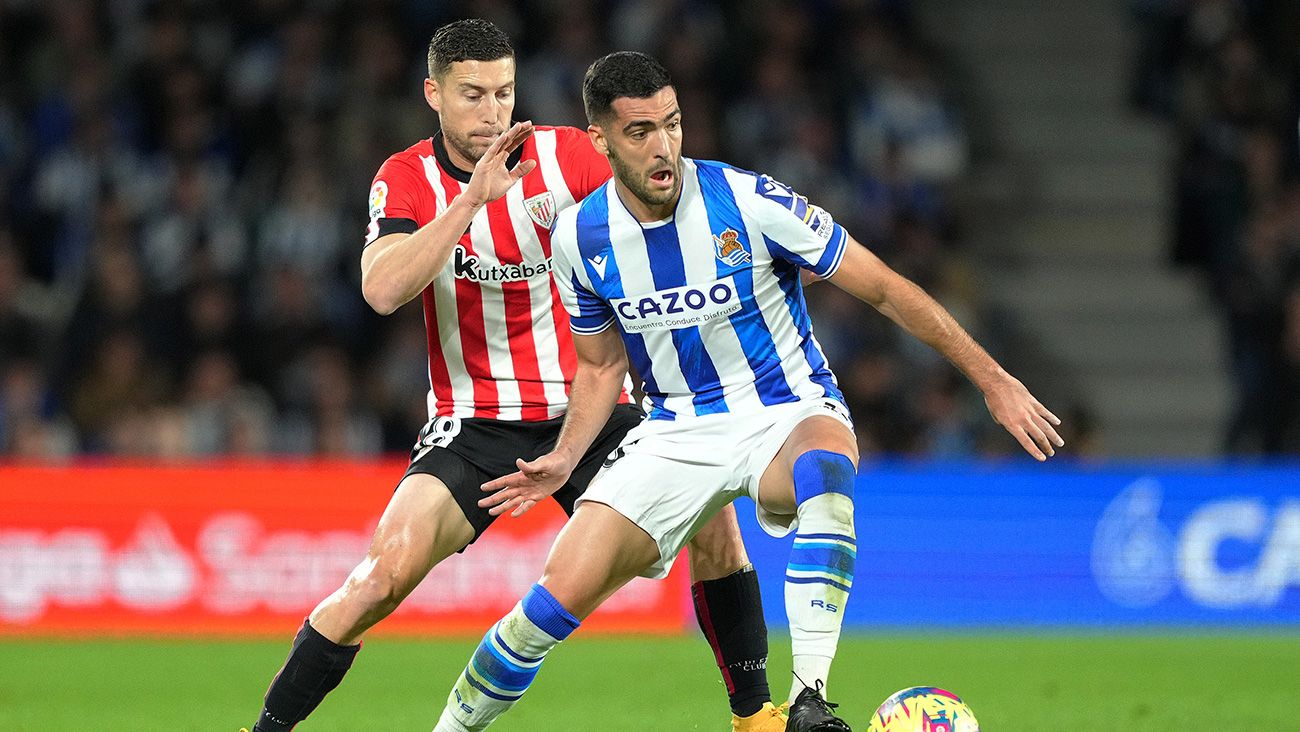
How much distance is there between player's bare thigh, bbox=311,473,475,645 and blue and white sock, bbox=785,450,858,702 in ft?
3.79

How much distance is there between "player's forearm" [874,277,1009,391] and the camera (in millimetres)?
5188

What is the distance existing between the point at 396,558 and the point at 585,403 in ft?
2.54

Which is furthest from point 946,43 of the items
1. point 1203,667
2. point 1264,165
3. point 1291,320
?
point 1203,667

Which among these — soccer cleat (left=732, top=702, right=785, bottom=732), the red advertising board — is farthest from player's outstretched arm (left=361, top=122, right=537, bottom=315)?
the red advertising board

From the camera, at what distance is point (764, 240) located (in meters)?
5.41

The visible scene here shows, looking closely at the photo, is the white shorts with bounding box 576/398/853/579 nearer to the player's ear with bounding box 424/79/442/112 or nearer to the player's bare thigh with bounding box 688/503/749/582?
the player's bare thigh with bounding box 688/503/749/582

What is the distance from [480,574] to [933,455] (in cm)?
346

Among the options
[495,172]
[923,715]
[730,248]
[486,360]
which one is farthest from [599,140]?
[923,715]

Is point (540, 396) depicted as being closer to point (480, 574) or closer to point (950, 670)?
point (950, 670)

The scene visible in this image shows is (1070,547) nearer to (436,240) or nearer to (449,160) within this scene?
(449,160)

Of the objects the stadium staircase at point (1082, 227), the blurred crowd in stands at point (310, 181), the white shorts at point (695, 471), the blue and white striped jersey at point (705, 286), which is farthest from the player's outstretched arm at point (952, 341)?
the stadium staircase at point (1082, 227)

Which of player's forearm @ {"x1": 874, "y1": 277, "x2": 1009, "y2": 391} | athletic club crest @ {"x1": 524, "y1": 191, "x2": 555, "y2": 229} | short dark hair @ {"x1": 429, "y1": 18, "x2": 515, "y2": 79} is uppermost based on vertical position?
short dark hair @ {"x1": 429, "y1": 18, "x2": 515, "y2": 79}

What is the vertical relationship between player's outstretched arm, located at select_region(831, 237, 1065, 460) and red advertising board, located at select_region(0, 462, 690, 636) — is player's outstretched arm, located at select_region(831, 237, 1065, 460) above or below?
above

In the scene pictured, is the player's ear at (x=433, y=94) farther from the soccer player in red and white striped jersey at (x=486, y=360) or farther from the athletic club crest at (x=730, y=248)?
the athletic club crest at (x=730, y=248)
